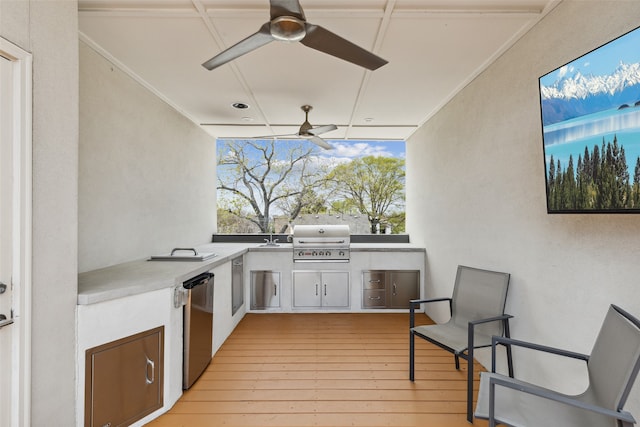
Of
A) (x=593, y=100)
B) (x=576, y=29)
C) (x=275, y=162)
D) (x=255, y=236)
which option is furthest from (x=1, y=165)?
(x=275, y=162)

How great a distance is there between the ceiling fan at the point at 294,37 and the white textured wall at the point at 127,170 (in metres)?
1.20

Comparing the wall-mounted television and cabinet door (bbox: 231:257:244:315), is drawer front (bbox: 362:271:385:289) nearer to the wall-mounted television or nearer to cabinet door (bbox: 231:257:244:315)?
cabinet door (bbox: 231:257:244:315)

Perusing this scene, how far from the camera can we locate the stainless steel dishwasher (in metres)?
2.28

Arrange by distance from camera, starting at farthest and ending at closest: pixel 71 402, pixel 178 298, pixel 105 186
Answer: pixel 105 186 → pixel 178 298 → pixel 71 402

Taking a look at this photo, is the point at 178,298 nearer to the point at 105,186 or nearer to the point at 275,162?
the point at 105,186

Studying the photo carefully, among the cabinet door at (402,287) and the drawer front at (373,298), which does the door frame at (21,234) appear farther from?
the cabinet door at (402,287)

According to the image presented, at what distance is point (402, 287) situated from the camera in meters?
4.25

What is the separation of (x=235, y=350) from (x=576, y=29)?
349cm

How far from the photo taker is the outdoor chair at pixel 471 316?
7.18 feet

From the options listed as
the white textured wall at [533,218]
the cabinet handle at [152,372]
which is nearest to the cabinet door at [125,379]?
the cabinet handle at [152,372]

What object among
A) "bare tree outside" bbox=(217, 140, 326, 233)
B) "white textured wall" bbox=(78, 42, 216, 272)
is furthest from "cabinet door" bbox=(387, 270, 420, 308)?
"white textured wall" bbox=(78, 42, 216, 272)

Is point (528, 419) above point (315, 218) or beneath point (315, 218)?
beneath

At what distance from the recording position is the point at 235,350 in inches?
121

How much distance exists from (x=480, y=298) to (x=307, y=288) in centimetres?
231
